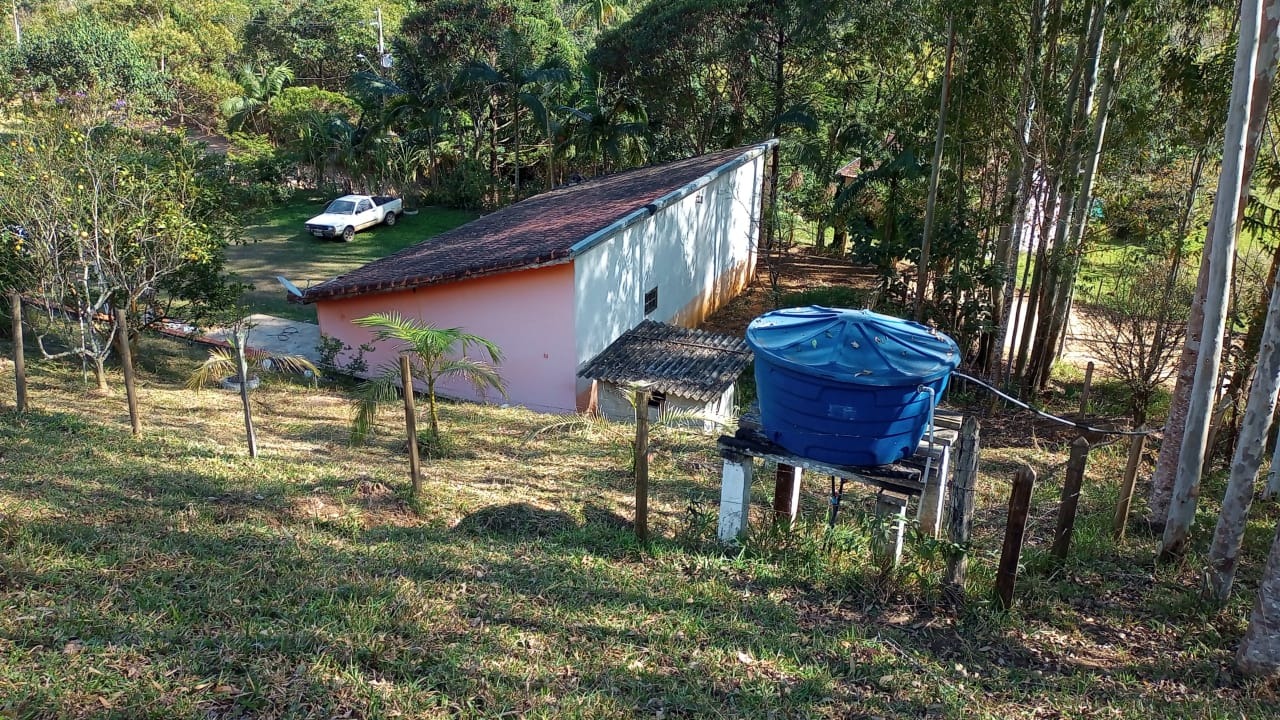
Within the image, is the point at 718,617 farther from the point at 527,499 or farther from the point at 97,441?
the point at 97,441

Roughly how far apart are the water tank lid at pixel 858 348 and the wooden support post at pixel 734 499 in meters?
1.04

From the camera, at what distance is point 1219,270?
6.34 m

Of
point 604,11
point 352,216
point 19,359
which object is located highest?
point 604,11

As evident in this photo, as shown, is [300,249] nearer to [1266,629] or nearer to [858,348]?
[858,348]

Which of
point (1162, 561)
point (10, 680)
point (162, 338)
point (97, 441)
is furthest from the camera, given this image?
point (162, 338)

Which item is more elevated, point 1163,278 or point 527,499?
point 1163,278

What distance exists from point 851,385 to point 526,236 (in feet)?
35.4

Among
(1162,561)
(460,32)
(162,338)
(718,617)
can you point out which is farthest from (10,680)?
(460,32)

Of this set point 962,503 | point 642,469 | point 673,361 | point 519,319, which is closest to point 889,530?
point 962,503

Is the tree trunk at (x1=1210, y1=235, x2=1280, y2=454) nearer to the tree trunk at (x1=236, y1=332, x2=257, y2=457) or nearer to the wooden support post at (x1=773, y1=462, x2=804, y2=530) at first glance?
the wooden support post at (x1=773, y1=462, x2=804, y2=530)

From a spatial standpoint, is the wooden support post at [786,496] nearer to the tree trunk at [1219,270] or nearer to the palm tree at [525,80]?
the tree trunk at [1219,270]

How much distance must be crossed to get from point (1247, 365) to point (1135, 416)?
2.33 m

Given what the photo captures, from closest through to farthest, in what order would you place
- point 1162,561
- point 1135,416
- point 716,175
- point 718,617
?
point 718,617, point 1162,561, point 1135,416, point 716,175

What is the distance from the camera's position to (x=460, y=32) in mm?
28078
